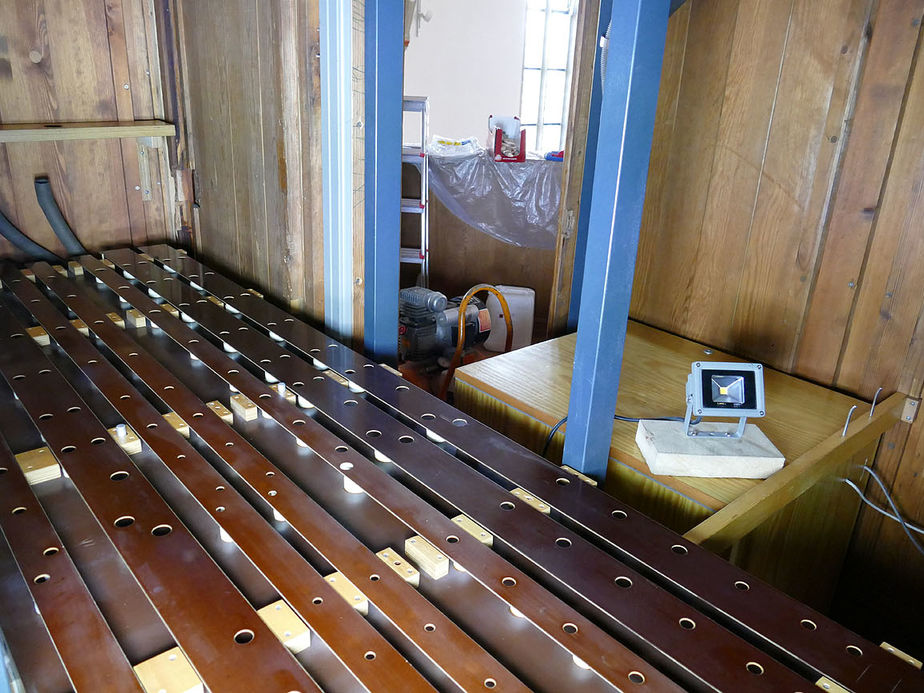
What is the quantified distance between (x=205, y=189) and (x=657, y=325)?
5.18ft

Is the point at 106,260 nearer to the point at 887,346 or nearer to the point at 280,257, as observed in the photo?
the point at 280,257

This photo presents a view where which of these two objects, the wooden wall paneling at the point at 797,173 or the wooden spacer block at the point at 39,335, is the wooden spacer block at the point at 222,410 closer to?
the wooden spacer block at the point at 39,335

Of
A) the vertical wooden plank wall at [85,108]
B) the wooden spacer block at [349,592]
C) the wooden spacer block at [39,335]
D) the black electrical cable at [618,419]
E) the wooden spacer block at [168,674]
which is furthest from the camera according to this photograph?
the vertical wooden plank wall at [85,108]

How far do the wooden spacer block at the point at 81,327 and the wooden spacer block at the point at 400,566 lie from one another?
1094 mm

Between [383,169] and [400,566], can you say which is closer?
[400,566]

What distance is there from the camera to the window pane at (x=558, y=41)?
23.4 ft

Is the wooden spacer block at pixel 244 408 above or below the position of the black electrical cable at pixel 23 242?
below

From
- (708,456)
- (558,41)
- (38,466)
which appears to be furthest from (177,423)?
(558,41)

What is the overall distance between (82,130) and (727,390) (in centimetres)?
203

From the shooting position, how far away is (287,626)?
2.77ft

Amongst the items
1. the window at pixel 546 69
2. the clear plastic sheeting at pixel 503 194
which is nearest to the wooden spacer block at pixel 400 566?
the clear plastic sheeting at pixel 503 194

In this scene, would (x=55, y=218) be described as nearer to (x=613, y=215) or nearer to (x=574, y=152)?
(x=574, y=152)

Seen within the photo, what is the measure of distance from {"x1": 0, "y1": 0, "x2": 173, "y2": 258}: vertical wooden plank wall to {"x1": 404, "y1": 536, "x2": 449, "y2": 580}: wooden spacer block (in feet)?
6.51

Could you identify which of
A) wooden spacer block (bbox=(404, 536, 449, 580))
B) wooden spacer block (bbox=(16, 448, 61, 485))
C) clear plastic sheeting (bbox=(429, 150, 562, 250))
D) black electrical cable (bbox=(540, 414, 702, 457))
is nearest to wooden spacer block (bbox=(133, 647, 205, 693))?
wooden spacer block (bbox=(404, 536, 449, 580))
